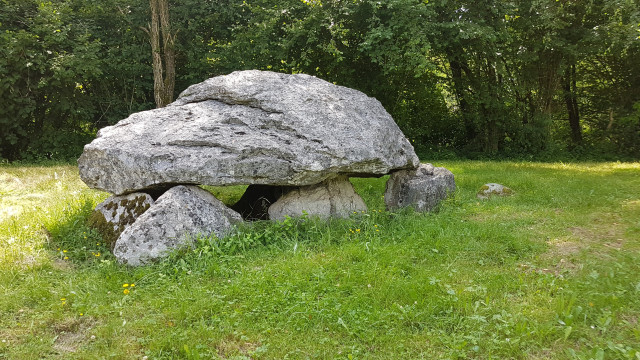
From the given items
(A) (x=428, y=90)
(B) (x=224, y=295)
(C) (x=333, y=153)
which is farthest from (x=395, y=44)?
(B) (x=224, y=295)

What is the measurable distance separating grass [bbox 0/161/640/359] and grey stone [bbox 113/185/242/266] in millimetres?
177

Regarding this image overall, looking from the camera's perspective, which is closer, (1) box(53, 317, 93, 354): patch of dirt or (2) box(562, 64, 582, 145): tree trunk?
(1) box(53, 317, 93, 354): patch of dirt

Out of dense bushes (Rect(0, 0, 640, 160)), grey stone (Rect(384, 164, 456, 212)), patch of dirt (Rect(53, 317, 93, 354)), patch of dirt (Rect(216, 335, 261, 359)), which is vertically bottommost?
patch of dirt (Rect(216, 335, 261, 359))

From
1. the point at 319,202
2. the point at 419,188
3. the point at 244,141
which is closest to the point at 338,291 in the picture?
the point at 319,202

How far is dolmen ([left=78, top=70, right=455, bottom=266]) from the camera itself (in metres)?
5.78

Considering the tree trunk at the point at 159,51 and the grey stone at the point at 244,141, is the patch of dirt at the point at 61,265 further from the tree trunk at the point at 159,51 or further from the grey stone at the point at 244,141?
the tree trunk at the point at 159,51

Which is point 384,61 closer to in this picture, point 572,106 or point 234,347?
point 572,106

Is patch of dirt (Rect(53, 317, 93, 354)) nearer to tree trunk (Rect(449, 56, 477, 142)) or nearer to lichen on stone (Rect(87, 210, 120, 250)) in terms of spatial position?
lichen on stone (Rect(87, 210, 120, 250))

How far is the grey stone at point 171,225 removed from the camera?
5250 mm

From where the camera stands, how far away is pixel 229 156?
239 inches

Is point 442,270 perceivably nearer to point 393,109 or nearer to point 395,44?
point 395,44

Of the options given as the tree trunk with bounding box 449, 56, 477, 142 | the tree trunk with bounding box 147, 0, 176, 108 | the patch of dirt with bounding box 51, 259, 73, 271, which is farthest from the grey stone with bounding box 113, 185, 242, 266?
the tree trunk with bounding box 449, 56, 477, 142

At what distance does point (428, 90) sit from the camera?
1741 centimetres

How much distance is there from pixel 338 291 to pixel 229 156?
8.54 feet
